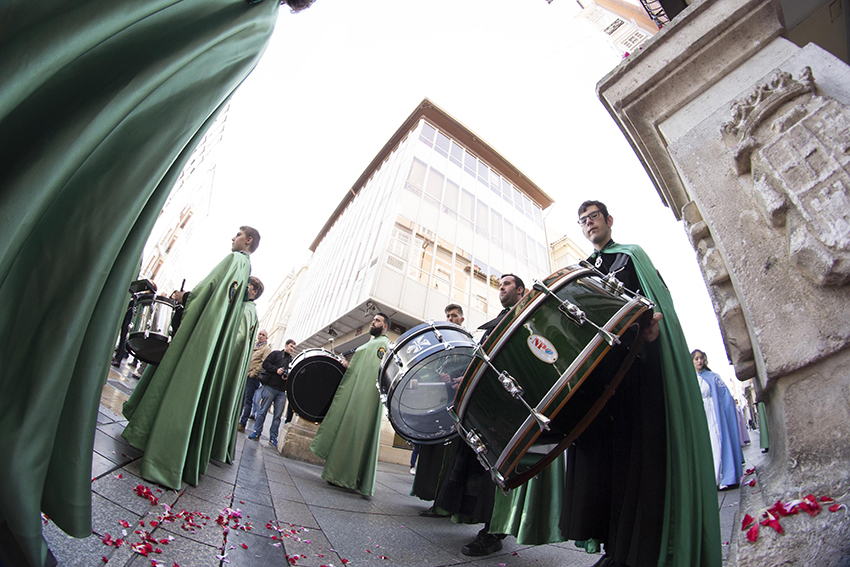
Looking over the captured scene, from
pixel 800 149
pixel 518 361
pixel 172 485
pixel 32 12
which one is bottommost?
pixel 172 485

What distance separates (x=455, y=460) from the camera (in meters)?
3.01

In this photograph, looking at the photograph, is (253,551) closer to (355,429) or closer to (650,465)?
(650,465)

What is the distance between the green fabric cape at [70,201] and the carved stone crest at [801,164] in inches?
90.6

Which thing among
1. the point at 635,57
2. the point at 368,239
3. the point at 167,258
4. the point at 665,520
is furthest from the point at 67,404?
the point at 167,258

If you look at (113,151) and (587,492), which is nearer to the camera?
(113,151)

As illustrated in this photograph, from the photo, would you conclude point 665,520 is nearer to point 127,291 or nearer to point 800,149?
point 800,149

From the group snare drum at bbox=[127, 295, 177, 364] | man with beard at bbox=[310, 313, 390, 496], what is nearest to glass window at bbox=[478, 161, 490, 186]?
man with beard at bbox=[310, 313, 390, 496]

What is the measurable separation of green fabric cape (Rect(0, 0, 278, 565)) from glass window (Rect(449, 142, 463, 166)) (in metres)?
20.0

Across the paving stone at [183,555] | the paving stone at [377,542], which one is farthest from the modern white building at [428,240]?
the paving stone at [183,555]

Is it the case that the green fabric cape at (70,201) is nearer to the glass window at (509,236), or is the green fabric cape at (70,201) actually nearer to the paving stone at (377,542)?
the paving stone at (377,542)

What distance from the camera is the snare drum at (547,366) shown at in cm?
157

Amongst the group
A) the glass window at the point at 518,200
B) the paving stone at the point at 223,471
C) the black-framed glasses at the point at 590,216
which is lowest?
the paving stone at the point at 223,471

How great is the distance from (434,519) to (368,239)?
13480 mm

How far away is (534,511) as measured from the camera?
2.50m
